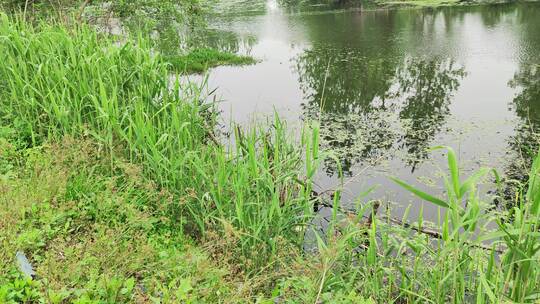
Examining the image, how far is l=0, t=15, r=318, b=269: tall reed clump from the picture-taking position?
7.32ft

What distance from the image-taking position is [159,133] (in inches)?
105

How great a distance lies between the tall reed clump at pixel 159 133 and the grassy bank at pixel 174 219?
0.01 meters

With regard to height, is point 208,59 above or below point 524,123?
above

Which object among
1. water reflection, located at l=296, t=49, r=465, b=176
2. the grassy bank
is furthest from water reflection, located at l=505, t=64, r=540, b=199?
the grassy bank

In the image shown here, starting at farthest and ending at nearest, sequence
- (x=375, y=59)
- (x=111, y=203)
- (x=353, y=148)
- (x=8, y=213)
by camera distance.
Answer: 1. (x=375, y=59)
2. (x=353, y=148)
3. (x=111, y=203)
4. (x=8, y=213)

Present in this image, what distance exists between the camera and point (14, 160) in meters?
2.54

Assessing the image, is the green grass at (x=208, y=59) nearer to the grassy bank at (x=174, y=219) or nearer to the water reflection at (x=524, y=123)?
the water reflection at (x=524, y=123)

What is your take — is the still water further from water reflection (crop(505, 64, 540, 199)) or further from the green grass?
the green grass

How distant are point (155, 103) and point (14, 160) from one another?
3.03ft

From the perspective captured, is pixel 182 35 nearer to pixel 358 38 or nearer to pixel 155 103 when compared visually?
pixel 358 38

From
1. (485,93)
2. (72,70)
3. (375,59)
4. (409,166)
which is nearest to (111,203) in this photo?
(72,70)

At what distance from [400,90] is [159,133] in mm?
4691

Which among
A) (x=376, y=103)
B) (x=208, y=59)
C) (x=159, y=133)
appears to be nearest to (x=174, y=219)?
(x=159, y=133)

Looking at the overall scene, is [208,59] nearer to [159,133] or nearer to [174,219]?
[159,133]
